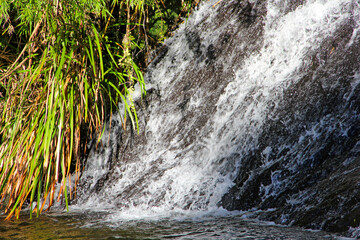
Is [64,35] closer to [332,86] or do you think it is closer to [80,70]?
[80,70]

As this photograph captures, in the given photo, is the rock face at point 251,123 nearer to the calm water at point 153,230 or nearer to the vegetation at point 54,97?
the calm water at point 153,230

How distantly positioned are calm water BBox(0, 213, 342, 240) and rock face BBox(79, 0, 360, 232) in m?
0.16

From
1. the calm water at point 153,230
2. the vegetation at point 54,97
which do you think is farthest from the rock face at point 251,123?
the vegetation at point 54,97

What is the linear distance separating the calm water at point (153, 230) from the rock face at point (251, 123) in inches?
6.4

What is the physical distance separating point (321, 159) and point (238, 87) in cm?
101

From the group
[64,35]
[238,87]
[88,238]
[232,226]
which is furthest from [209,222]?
[64,35]

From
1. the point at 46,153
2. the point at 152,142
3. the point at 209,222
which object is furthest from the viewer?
the point at 152,142

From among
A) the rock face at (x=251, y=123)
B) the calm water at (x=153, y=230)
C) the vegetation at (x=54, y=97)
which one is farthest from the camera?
the vegetation at (x=54, y=97)

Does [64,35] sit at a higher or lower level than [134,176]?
higher

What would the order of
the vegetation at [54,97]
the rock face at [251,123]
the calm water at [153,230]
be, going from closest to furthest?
the calm water at [153,230] < the rock face at [251,123] < the vegetation at [54,97]

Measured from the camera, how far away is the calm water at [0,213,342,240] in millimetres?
1750

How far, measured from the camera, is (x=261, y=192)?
7.75 feet

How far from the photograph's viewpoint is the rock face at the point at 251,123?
7.34 ft

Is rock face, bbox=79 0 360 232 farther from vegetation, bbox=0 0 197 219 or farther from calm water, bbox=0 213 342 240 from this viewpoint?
vegetation, bbox=0 0 197 219
